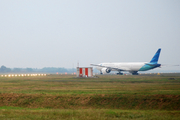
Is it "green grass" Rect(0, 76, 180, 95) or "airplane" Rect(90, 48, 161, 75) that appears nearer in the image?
"green grass" Rect(0, 76, 180, 95)

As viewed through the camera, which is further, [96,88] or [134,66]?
[134,66]

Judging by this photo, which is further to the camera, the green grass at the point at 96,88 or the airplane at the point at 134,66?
the airplane at the point at 134,66

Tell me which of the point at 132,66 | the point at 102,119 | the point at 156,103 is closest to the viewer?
the point at 102,119

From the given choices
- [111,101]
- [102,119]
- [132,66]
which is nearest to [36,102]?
[111,101]

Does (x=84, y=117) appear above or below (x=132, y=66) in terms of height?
below

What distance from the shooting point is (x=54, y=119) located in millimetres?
19406

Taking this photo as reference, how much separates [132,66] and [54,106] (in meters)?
74.3

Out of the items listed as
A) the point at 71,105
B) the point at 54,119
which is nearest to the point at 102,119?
the point at 54,119

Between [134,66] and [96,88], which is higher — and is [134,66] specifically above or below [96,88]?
above

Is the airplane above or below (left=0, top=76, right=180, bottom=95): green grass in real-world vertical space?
above

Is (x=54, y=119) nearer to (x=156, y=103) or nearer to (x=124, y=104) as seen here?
(x=124, y=104)

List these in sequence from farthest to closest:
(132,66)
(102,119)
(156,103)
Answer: (132,66), (156,103), (102,119)

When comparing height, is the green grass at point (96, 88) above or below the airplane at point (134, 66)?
below

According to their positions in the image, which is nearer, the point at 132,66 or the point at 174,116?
the point at 174,116
